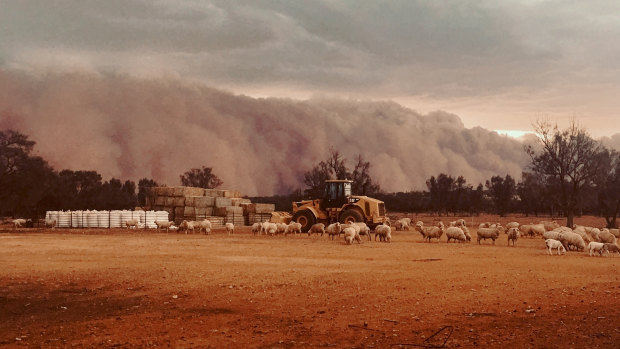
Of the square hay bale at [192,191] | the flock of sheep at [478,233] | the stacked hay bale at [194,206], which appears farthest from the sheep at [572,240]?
the square hay bale at [192,191]

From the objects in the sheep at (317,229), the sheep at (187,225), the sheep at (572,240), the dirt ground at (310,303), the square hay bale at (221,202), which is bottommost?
the dirt ground at (310,303)

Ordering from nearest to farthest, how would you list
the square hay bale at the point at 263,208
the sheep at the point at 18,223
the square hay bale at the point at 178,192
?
the square hay bale at the point at 178,192 < the sheep at the point at 18,223 < the square hay bale at the point at 263,208

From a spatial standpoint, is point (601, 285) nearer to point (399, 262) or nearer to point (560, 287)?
point (560, 287)

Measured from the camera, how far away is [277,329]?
927 cm

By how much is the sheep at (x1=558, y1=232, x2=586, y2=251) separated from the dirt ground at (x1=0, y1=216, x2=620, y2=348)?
4.91 metres

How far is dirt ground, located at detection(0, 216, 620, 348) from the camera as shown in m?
8.73

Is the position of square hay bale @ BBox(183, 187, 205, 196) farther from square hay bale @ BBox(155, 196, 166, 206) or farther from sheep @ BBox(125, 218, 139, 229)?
sheep @ BBox(125, 218, 139, 229)

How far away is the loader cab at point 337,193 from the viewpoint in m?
37.2

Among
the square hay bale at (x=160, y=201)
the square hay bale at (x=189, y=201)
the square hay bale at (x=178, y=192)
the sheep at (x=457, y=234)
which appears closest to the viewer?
the sheep at (x=457, y=234)

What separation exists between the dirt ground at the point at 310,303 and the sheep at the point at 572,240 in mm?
4911

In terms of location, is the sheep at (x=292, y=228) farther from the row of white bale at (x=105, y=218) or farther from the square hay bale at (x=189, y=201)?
the square hay bale at (x=189, y=201)

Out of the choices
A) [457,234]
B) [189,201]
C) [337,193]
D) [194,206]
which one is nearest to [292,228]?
[337,193]

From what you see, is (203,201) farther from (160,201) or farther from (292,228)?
(292,228)

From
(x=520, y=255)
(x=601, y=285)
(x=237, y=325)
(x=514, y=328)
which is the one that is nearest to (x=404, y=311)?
(x=514, y=328)
